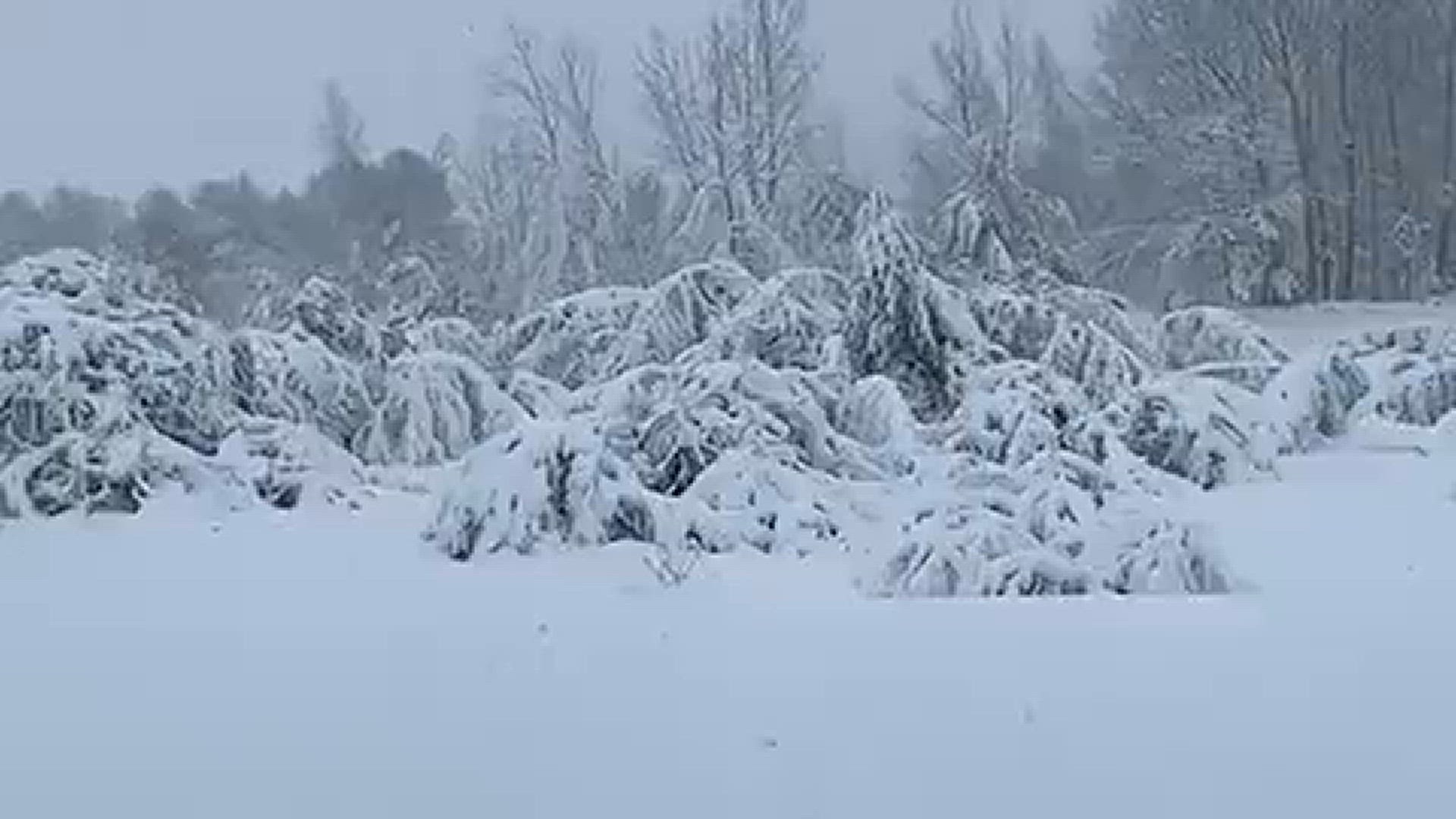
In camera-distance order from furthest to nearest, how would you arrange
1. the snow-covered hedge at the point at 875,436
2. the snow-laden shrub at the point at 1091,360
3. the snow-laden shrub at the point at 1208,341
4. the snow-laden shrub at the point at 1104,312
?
the snow-laden shrub at the point at 1208,341
the snow-laden shrub at the point at 1104,312
the snow-laden shrub at the point at 1091,360
the snow-covered hedge at the point at 875,436

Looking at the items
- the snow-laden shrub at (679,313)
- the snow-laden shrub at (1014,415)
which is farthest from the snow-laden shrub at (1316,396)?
the snow-laden shrub at (679,313)

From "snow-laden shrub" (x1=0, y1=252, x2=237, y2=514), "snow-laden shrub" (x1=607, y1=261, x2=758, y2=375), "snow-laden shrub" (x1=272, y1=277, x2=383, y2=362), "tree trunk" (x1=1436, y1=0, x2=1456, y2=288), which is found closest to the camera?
"snow-laden shrub" (x1=0, y1=252, x2=237, y2=514)

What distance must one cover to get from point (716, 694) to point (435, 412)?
5.61 metres

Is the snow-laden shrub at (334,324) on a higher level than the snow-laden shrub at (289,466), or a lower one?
higher

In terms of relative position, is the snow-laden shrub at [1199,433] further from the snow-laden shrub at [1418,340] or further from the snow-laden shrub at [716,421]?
the snow-laden shrub at [1418,340]

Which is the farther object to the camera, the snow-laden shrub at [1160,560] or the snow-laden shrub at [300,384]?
the snow-laden shrub at [300,384]

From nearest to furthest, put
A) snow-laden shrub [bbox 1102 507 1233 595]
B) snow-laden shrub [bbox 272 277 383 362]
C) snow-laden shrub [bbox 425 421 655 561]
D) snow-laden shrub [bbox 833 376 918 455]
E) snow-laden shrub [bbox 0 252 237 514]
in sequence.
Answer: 1. snow-laden shrub [bbox 1102 507 1233 595]
2. snow-laden shrub [bbox 425 421 655 561]
3. snow-laden shrub [bbox 0 252 237 514]
4. snow-laden shrub [bbox 833 376 918 455]
5. snow-laden shrub [bbox 272 277 383 362]

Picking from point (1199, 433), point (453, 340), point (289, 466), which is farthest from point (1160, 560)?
point (453, 340)

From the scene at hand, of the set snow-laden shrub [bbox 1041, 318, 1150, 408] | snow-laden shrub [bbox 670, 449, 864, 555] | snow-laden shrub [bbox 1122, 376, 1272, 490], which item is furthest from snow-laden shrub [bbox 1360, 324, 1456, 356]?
snow-laden shrub [bbox 670, 449, 864, 555]

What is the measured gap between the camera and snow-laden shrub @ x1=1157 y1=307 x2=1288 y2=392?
10.9m

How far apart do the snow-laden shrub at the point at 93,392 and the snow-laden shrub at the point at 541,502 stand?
1.91 metres

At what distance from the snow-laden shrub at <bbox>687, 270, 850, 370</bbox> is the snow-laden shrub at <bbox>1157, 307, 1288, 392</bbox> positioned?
2.50m

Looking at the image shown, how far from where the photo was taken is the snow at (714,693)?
3129mm

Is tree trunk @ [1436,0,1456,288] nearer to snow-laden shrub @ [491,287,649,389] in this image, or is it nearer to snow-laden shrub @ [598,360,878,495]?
snow-laden shrub @ [491,287,649,389]
